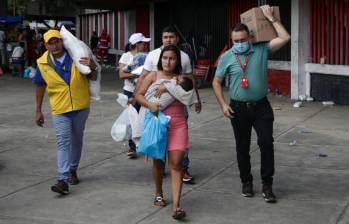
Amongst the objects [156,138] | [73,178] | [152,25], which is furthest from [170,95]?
[152,25]

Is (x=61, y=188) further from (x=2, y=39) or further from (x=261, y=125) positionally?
(x=2, y=39)

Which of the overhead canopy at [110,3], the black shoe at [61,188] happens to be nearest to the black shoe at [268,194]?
the black shoe at [61,188]

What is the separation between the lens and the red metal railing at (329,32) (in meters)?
13.4

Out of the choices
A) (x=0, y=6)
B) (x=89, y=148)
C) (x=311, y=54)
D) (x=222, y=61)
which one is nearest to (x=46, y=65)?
(x=222, y=61)

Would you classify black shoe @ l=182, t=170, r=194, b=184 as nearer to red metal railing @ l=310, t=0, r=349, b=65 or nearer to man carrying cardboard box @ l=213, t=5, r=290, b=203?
man carrying cardboard box @ l=213, t=5, r=290, b=203

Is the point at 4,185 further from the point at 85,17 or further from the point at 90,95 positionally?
the point at 85,17

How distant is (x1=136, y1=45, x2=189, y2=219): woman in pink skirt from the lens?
584cm

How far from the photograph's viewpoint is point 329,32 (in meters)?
13.8

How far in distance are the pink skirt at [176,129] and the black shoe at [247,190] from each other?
3.00ft

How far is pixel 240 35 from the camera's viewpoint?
6.20 meters

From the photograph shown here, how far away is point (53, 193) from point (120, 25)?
70.5 feet

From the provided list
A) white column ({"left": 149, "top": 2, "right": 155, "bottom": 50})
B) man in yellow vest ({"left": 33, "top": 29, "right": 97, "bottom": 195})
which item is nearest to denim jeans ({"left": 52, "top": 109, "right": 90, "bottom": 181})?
man in yellow vest ({"left": 33, "top": 29, "right": 97, "bottom": 195})

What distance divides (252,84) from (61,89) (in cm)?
194

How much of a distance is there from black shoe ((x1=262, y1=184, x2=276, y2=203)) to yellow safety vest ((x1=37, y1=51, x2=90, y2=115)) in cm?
204
